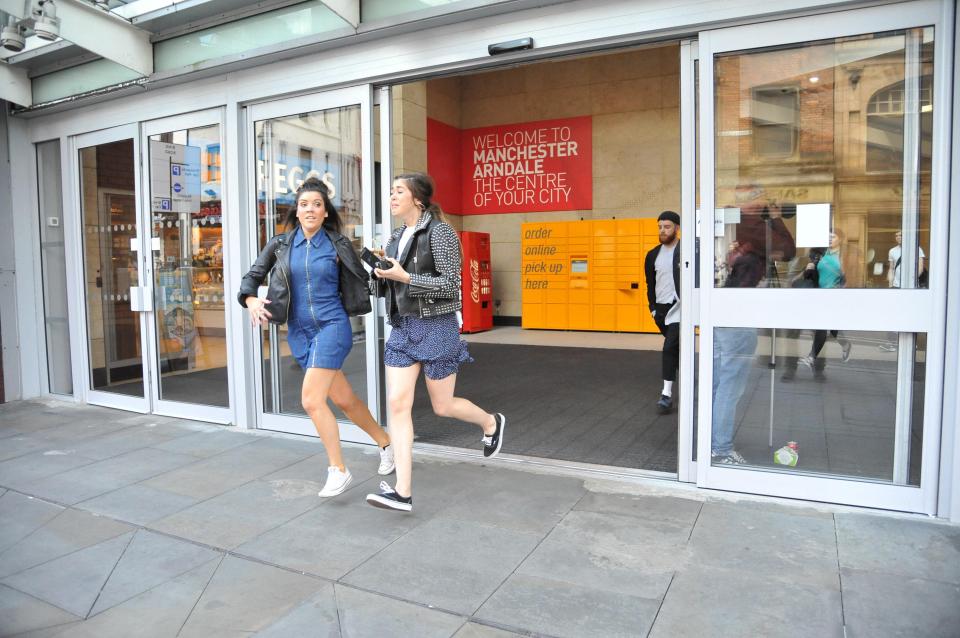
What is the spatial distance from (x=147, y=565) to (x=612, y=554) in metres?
2.10

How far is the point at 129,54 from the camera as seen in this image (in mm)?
5535

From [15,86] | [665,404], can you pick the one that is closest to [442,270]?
[665,404]

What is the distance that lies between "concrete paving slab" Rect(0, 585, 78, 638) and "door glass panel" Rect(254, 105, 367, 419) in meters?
2.33

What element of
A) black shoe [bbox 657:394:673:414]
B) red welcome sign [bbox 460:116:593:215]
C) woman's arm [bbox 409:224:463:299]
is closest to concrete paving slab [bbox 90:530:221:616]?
woman's arm [bbox 409:224:463:299]

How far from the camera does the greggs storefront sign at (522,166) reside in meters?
14.0

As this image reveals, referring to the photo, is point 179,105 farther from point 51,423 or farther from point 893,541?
point 893,541

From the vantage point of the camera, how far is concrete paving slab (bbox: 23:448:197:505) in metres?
4.06

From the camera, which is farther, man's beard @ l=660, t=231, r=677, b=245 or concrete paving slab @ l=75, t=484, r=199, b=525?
man's beard @ l=660, t=231, r=677, b=245

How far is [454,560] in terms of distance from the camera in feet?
9.89

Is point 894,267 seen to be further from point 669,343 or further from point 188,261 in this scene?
point 188,261

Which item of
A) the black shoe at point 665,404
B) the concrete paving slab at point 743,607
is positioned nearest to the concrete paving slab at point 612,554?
the concrete paving slab at point 743,607

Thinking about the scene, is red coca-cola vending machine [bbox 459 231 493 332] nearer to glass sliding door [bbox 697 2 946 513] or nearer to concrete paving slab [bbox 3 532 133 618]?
glass sliding door [bbox 697 2 946 513]

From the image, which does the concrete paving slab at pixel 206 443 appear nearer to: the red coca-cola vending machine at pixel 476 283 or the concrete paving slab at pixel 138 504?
the concrete paving slab at pixel 138 504

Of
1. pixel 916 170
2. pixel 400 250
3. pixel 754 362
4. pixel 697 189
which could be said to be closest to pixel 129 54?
pixel 400 250
